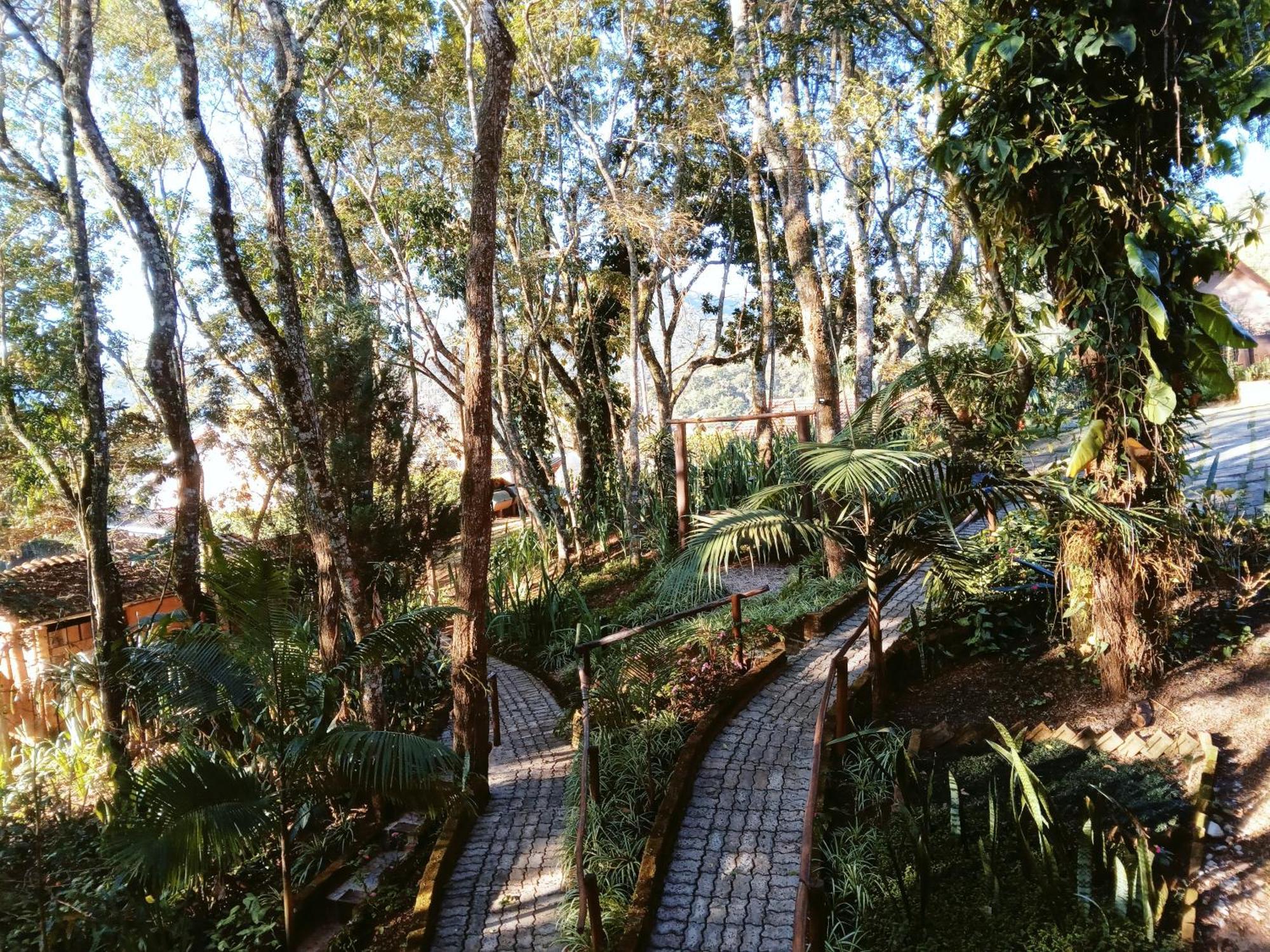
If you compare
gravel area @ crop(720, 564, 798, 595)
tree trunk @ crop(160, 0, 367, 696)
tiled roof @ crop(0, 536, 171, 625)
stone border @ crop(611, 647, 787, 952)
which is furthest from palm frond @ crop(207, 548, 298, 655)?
gravel area @ crop(720, 564, 798, 595)

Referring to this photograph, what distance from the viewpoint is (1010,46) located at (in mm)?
4008

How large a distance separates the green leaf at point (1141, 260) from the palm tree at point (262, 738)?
427cm

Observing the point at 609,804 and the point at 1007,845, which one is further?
the point at 609,804

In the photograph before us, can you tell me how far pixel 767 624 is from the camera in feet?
22.4

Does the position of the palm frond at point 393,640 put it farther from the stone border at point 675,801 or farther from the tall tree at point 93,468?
the tall tree at point 93,468

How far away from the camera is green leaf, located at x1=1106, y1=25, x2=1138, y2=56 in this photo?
3.76 metres

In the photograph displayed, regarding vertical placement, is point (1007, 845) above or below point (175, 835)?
below

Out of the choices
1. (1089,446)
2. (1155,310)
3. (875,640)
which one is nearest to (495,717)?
(875,640)

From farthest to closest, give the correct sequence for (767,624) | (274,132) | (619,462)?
(619,462) < (767,624) < (274,132)

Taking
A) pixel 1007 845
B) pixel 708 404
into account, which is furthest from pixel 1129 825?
pixel 708 404

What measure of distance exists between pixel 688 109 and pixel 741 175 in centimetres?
291

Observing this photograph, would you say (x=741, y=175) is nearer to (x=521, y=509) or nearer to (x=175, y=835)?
→ (x=521, y=509)

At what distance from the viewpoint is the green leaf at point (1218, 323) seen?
387cm

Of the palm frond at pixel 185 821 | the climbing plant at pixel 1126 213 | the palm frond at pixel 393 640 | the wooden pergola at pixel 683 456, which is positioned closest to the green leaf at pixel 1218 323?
the climbing plant at pixel 1126 213
